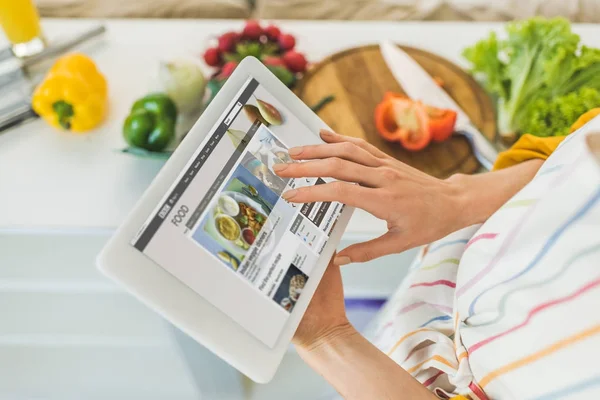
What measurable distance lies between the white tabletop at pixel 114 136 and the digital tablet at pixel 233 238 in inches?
11.5

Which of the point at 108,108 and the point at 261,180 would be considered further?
the point at 108,108

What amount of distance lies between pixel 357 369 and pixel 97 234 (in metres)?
0.51

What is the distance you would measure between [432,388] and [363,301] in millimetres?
447

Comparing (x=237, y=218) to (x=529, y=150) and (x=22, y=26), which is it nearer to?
(x=529, y=150)

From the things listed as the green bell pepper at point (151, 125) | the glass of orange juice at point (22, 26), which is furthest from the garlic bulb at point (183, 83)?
the glass of orange juice at point (22, 26)

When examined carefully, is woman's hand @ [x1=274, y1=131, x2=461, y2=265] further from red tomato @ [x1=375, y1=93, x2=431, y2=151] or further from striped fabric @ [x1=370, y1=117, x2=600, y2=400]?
red tomato @ [x1=375, y1=93, x2=431, y2=151]

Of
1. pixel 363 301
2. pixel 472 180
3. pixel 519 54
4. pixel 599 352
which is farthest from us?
pixel 363 301

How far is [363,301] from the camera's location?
1037 mm

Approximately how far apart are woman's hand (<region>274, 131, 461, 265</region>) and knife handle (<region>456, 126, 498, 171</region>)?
0.86ft

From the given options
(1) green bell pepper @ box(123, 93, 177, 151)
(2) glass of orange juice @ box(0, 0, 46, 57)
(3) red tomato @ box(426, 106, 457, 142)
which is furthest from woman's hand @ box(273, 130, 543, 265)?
(2) glass of orange juice @ box(0, 0, 46, 57)

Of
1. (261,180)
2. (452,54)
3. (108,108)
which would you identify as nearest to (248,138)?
(261,180)

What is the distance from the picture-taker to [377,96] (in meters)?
0.96

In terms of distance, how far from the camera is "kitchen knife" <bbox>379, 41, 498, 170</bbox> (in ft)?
2.80

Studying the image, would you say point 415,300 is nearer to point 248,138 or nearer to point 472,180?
point 472,180
